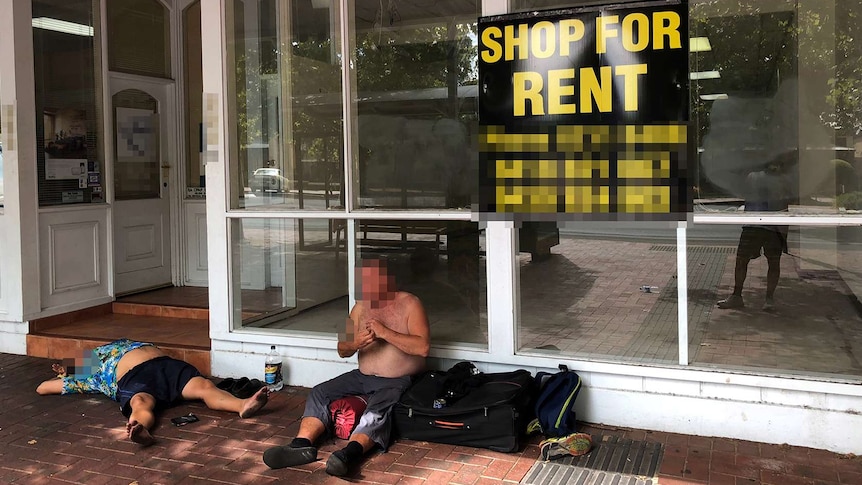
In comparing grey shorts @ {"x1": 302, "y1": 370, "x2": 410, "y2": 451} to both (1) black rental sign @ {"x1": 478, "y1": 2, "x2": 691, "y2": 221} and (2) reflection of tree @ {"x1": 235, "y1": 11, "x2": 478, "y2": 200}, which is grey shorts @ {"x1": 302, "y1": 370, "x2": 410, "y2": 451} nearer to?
(1) black rental sign @ {"x1": 478, "y1": 2, "x2": 691, "y2": 221}

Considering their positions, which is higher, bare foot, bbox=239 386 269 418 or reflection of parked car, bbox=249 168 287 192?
reflection of parked car, bbox=249 168 287 192

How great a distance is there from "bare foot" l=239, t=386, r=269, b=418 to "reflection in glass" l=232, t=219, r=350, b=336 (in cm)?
73

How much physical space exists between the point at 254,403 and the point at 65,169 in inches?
121

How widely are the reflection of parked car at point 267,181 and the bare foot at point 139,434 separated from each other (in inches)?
74.4

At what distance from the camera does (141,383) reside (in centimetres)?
437

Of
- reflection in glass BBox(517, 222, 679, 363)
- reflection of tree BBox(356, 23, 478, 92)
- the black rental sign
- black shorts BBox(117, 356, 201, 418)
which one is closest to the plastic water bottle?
black shorts BBox(117, 356, 201, 418)

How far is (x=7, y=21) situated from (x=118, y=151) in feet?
4.79

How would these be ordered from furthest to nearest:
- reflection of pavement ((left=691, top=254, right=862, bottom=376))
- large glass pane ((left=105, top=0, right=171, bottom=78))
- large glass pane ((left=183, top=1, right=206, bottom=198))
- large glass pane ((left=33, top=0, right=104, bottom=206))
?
1. large glass pane ((left=183, top=1, right=206, bottom=198))
2. large glass pane ((left=105, top=0, right=171, bottom=78))
3. large glass pane ((left=33, top=0, right=104, bottom=206))
4. reflection of pavement ((left=691, top=254, right=862, bottom=376))

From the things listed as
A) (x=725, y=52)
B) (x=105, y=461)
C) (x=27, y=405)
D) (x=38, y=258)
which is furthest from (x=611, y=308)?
(x=38, y=258)

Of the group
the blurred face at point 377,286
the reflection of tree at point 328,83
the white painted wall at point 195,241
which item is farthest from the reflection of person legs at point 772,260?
the white painted wall at point 195,241

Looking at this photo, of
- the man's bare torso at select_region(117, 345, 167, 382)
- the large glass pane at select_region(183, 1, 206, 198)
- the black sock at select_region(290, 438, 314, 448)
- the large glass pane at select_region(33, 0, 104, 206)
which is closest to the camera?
the black sock at select_region(290, 438, 314, 448)

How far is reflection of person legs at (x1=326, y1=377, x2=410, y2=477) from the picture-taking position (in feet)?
11.3

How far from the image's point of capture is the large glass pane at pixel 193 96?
721 centimetres

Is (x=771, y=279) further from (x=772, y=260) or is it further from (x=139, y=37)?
(x=139, y=37)
